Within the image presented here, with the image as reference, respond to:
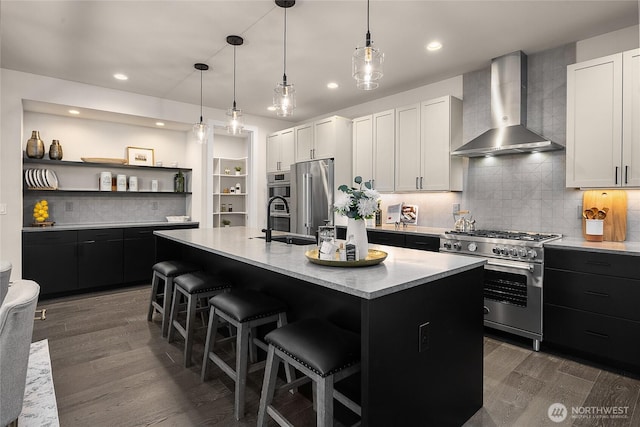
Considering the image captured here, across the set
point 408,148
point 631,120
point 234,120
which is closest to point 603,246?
point 631,120

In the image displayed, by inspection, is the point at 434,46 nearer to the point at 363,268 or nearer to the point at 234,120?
the point at 234,120

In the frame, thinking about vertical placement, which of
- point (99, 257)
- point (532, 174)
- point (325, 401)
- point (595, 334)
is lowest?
point (595, 334)

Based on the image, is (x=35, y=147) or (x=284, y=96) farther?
(x=35, y=147)

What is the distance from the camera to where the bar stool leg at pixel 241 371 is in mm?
1969

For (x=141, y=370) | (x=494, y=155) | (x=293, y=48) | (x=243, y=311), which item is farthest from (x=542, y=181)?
(x=141, y=370)

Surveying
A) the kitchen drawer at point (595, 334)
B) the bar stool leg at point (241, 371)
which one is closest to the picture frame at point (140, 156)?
the bar stool leg at point (241, 371)

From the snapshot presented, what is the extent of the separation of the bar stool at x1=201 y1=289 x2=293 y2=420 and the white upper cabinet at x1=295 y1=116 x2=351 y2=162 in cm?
A: 326

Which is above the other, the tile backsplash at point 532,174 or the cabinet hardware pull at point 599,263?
the tile backsplash at point 532,174

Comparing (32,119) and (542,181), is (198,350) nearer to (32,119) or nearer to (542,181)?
(542,181)

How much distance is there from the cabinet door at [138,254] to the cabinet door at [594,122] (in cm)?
502

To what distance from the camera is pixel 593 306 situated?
2641 mm

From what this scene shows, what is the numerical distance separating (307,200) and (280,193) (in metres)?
0.77

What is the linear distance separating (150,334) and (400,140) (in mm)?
3556

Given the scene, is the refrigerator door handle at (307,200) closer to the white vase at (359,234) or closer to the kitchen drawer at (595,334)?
the kitchen drawer at (595,334)
